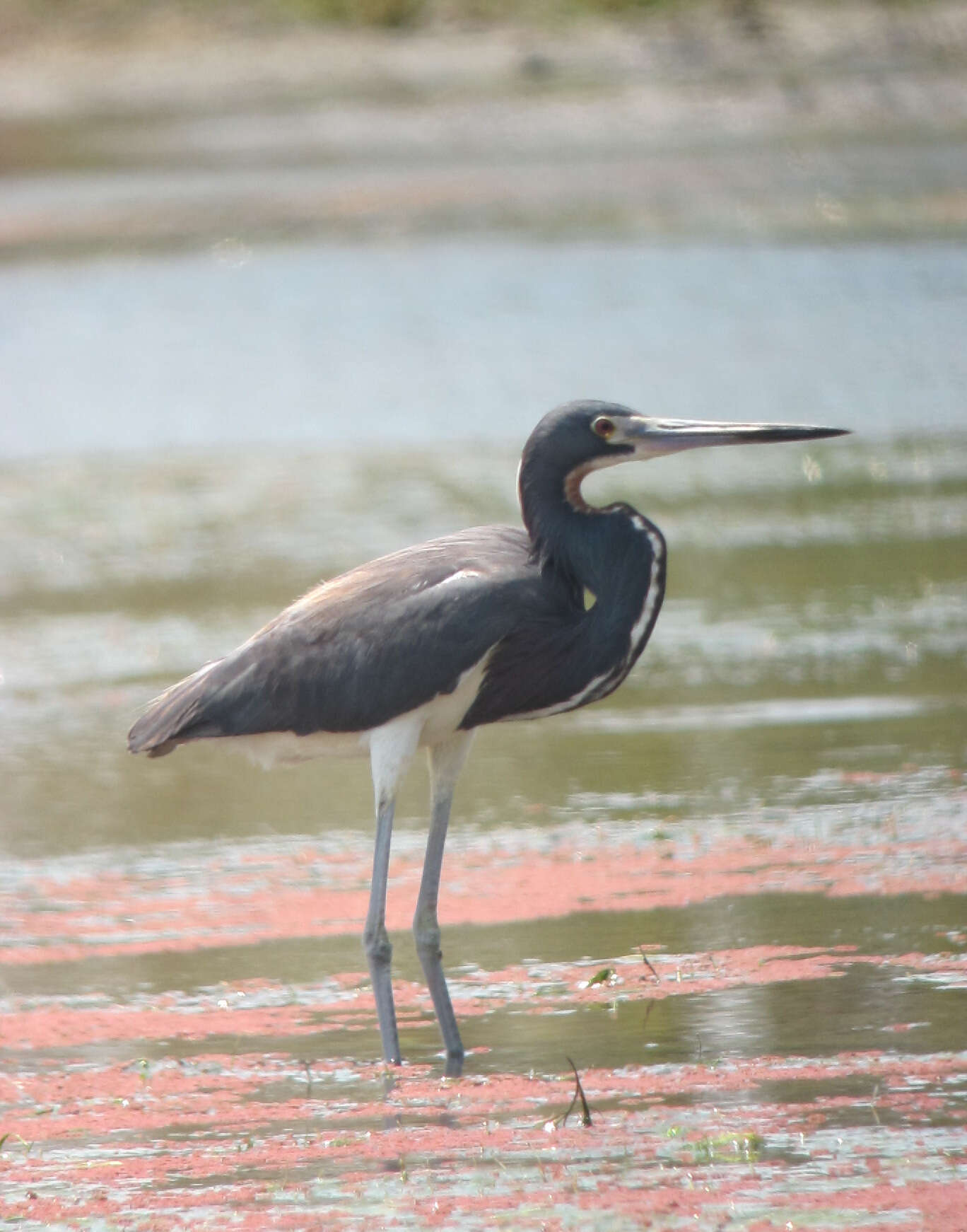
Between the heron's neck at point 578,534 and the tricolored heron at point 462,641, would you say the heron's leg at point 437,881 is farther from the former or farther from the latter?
the heron's neck at point 578,534

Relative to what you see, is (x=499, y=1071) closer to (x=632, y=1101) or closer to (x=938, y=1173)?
(x=632, y=1101)

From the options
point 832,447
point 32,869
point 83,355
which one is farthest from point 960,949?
point 83,355

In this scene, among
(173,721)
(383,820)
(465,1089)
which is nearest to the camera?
(465,1089)

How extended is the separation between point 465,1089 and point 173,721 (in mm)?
1263

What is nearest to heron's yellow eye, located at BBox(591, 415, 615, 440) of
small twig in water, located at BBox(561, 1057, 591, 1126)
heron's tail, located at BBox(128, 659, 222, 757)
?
heron's tail, located at BBox(128, 659, 222, 757)

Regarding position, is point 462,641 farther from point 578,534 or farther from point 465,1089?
point 465,1089

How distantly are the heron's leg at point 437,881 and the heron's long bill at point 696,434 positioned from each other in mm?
812

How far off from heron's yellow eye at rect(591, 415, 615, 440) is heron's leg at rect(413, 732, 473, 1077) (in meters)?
0.78

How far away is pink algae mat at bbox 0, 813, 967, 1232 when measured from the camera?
4059mm

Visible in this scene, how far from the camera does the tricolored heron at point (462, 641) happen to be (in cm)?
527

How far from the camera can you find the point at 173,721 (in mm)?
5645

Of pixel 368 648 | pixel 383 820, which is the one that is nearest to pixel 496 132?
pixel 368 648

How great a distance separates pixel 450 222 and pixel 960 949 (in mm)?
19210

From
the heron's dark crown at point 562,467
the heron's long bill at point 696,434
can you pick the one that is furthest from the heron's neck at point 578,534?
the heron's long bill at point 696,434
